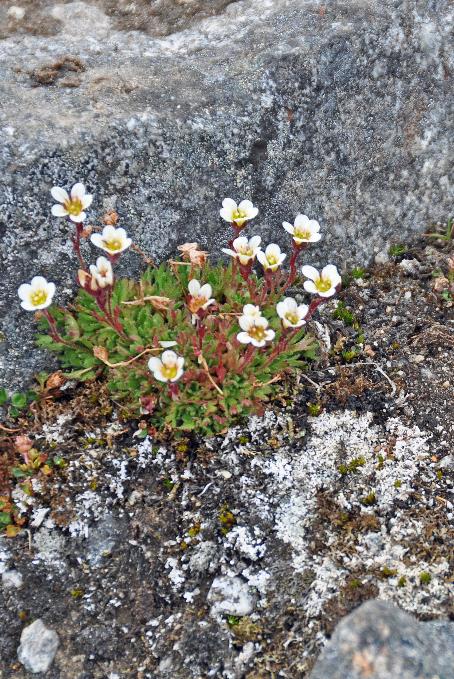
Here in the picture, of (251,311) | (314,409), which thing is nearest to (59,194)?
(251,311)

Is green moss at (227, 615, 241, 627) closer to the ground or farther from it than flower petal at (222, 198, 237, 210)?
closer to the ground

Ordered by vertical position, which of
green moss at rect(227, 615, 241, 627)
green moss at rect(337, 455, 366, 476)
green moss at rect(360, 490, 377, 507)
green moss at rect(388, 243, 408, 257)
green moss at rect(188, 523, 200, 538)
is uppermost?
green moss at rect(388, 243, 408, 257)

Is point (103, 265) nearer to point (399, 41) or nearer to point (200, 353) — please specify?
point (200, 353)

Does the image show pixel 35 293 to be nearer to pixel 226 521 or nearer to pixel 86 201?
pixel 86 201

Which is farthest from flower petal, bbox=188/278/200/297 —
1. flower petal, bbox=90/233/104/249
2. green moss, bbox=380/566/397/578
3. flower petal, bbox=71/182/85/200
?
green moss, bbox=380/566/397/578

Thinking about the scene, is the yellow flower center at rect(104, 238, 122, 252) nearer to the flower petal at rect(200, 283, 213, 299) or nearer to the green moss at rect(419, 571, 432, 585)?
the flower petal at rect(200, 283, 213, 299)

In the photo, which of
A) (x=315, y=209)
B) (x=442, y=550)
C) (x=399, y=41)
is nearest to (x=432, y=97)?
(x=399, y=41)
